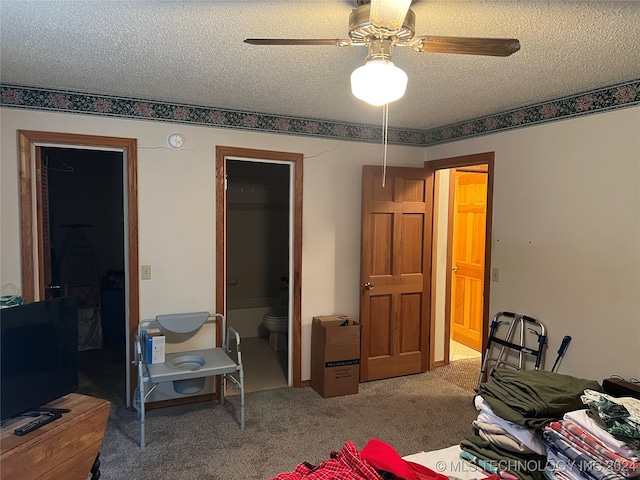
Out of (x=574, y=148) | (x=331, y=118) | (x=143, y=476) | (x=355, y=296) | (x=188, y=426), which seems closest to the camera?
(x=143, y=476)

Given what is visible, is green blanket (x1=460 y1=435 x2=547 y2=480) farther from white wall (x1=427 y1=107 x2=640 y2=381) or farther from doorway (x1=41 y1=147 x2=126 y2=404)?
doorway (x1=41 y1=147 x2=126 y2=404)

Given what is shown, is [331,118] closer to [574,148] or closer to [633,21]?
[574,148]

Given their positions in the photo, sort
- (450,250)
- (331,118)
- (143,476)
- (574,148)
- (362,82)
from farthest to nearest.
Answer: (450,250) < (331,118) < (574,148) < (143,476) < (362,82)

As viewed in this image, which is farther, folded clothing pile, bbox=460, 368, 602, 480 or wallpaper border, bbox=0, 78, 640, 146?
wallpaper border, bbox=0, 78, 640, 146

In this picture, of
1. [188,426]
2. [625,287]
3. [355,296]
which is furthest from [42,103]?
[625,287]

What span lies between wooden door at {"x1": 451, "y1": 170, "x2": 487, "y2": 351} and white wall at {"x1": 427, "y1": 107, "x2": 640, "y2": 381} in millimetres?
1448

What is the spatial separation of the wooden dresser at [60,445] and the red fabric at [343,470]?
1.16 metres

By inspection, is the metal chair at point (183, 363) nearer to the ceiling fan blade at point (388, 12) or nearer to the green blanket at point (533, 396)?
the green blanket at point (533, 396)

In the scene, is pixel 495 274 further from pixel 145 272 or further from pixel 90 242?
pixel 90 242

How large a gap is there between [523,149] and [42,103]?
3506 mm

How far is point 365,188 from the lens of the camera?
3945 millimetres

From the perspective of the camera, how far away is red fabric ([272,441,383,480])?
130 cm

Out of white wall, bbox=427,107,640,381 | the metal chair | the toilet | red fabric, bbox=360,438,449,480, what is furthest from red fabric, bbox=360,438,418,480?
the toilet

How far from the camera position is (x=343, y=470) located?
1333 millimetres
